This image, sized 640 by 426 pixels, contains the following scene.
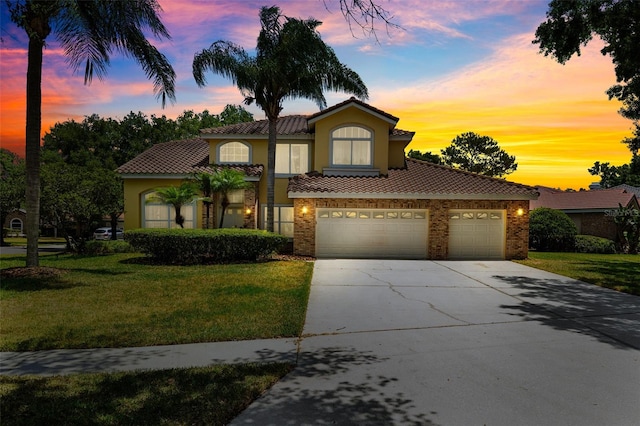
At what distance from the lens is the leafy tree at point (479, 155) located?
54.2 metres

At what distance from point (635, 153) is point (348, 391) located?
21884 millimetres

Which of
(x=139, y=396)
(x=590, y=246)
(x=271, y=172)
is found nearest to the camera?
(x=139, y=396)

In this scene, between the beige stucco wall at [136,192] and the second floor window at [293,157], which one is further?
the second floor window at [293,157]

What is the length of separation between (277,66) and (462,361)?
44.4ft

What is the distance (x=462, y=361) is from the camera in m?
5.24

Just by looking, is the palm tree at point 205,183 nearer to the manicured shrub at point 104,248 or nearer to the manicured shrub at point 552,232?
the manicured shrub at point 104,248

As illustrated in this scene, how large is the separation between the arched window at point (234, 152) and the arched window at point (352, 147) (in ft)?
14.5

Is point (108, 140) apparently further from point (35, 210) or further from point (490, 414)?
point (490, 414)

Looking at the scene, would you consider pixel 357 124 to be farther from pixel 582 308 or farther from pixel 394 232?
pixel 582 308

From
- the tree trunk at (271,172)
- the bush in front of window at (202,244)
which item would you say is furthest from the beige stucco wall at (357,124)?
the bush in front of window at (202,244)

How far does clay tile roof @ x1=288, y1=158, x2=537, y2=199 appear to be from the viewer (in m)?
16.6

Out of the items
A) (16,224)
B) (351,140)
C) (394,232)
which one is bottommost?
(16,224)

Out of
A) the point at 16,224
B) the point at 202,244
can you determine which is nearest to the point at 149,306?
the point at 202,244

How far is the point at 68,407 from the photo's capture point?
3.88 meters
